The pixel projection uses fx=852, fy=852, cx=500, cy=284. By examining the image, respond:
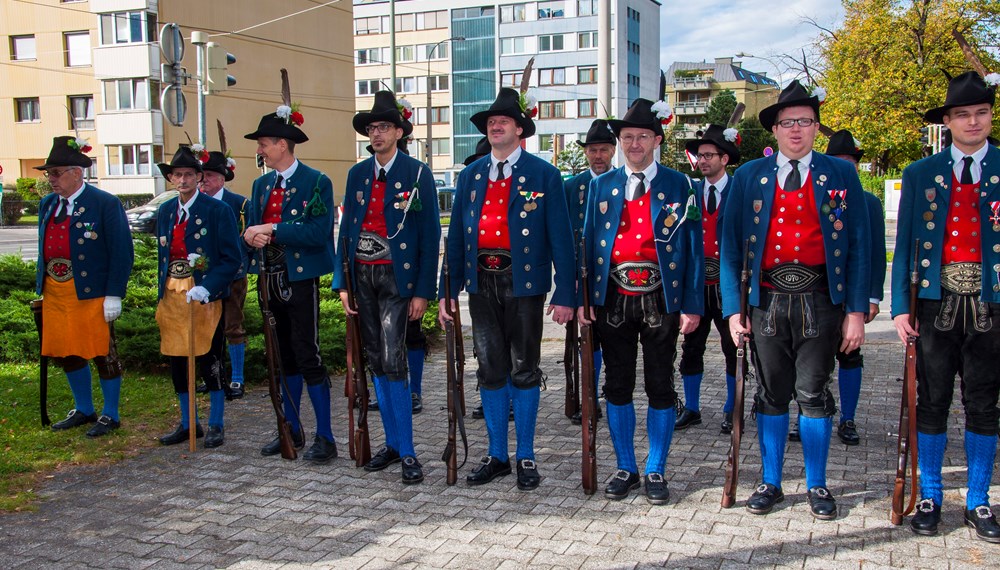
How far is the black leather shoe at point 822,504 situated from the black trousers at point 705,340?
187cm

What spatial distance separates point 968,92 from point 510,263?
106 inches

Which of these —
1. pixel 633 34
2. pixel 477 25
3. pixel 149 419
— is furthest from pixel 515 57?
pixel 149 419

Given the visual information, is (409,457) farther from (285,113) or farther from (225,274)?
(285,113)

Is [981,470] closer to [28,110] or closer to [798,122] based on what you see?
[798,122]

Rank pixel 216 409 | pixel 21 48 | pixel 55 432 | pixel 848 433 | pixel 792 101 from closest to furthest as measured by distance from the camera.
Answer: pixel 792 101, pixel 848 433, pixel 216 409, pixel 55 432, pixel 21 48

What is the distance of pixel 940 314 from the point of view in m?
4.56

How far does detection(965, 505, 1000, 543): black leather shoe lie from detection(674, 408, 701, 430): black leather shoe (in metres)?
2.39

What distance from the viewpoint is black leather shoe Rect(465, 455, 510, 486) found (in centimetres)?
543

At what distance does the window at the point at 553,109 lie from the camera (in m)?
74.5

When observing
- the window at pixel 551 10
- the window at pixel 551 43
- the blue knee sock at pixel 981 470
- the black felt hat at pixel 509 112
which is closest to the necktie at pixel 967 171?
the blue knee sock at pixel 981 470

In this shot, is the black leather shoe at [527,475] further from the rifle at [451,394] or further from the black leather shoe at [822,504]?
the black leather shoe at [822,504]

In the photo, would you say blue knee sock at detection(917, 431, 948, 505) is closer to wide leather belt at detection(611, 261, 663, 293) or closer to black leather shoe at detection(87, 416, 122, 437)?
wide leather belt at detection(611, 261, 663, 293)

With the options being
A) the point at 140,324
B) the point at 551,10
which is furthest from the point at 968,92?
the point at 551,10

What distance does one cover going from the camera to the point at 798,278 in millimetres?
4754
